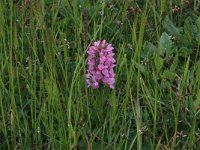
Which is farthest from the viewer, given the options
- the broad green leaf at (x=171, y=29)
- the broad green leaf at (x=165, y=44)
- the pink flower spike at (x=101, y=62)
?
the broad green leaf at (x=171, y=29)

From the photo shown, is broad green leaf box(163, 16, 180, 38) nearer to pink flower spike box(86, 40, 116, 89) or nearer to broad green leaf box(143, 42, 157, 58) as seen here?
broad green leaf box(143, 42, 157, 58)

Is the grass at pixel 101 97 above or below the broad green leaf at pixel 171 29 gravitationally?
below

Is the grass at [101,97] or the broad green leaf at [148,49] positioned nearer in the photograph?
the grass at [101,97]

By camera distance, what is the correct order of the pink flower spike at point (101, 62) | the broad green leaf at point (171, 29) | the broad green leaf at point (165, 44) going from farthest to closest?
1. the broad green leaf at point (171, 29)
2. the broad green leaf at point (165, 44)
3. the pink flower spike at point (101, 62)

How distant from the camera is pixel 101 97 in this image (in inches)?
67.3

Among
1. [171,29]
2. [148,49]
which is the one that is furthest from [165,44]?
[171,29]

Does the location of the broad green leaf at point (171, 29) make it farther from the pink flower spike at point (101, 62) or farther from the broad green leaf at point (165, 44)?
the pink flower spike at point (101, 62)

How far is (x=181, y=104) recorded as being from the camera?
5.58 ft

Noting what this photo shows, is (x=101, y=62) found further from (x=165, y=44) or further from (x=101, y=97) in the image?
(x=165, y=44)

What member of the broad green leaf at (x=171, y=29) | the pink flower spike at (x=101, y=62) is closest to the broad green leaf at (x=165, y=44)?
the broad green leaf at (x=171, y=29)

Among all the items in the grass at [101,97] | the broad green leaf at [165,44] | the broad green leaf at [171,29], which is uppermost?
the broad green leaf at [171,29]

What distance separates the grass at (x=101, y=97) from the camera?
1571mm

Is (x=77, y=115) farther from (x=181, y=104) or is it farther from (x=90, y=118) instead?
(x=181, y=104)

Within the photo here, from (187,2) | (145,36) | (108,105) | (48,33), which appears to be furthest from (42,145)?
(187,2)
